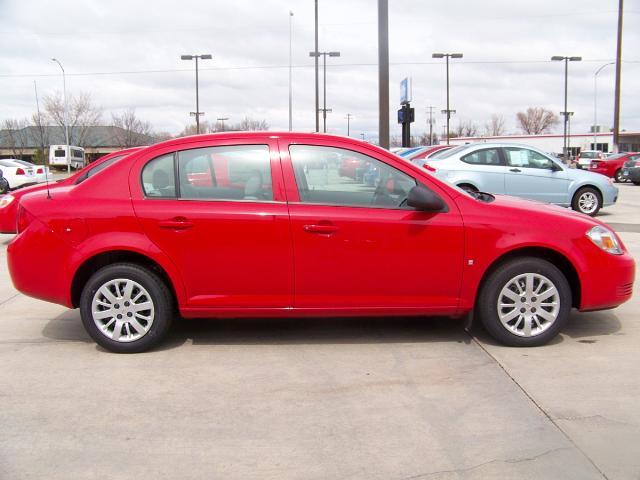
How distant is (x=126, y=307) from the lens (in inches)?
185

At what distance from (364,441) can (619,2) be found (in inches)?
1363

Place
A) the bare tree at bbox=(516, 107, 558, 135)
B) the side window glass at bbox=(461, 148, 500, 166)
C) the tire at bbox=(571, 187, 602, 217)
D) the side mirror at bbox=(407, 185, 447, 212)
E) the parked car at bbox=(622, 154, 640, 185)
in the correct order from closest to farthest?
the side mirror at bbox=(407, 185, 447, 212), the side window glass at bbox=(461, 148, 500, 166), the tire at bbox=(571, 187, 602, 217), the parked car at bbox=(622, 154, 640, 185), the bare tree at bbox=(516, 107, 558, 135)

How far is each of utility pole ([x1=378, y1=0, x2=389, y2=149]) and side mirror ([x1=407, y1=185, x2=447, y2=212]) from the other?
32.5ft

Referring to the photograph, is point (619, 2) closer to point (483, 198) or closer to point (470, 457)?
point (483, 198)

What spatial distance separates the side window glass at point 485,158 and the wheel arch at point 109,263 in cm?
884

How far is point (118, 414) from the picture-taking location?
371 cm

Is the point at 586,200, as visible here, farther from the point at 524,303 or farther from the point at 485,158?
the point at 524,303

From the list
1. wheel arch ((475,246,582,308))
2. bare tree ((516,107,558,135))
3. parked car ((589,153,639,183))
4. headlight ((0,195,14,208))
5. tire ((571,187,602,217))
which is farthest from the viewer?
bare tree ((516,107,558,135))

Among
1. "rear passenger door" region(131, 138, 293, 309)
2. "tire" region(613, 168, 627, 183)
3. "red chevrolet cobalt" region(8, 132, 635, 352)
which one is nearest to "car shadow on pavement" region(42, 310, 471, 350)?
"red chevrolet cobalt" region(8, 132, 635, 352)

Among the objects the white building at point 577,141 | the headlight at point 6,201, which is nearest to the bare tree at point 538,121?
the white building at point 577,141

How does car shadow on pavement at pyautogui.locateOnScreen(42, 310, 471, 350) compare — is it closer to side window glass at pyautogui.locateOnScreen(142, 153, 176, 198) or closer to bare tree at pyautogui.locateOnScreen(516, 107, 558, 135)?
side window glass at pyautogui.locateOnScreen(142, 153, 176, 198)

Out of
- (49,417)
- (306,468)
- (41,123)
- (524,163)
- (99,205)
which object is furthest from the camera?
(41,123)

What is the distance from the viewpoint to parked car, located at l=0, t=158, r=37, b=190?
22.4 m

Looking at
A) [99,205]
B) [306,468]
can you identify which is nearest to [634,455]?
[306,468]
